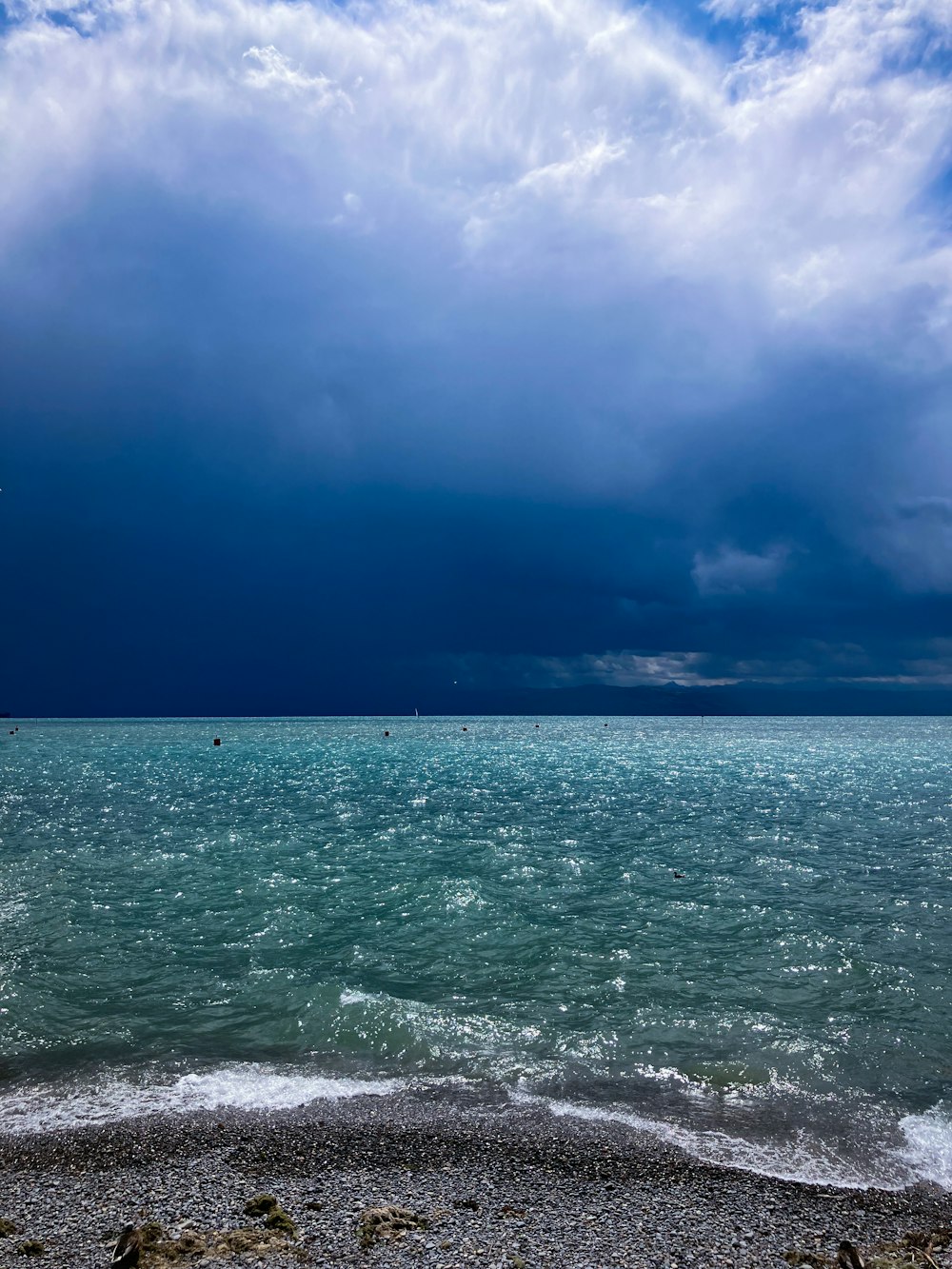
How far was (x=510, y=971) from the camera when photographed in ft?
59.7

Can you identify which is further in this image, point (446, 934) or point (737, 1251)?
point (446, 934)

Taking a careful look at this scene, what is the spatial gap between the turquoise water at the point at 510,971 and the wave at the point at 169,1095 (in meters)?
0.06

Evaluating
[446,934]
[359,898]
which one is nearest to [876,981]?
[446,934]

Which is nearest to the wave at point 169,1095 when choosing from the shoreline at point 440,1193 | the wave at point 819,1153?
the shoreline at point 440,1193

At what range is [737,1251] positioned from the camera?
8.19 m

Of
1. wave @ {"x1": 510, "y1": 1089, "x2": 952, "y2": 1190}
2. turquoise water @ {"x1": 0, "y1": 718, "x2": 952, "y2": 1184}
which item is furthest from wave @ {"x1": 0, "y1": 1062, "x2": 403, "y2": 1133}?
wave @ {"x1": 510, "y1": 1089, "x2": 952, "y2": 1190}

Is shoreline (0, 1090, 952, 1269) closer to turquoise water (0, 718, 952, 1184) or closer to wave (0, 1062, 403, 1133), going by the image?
wave (0, 1062, 403, 1133)

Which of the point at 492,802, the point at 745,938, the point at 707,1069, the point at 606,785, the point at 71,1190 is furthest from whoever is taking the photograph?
the point at 606,785

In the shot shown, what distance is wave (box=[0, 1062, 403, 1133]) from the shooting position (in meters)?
11.5

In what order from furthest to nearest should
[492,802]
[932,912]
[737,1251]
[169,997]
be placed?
1. [492,802]
2. [932,912]
3. [169,997]
4. [737,1251]

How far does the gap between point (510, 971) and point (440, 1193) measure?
9.06 m

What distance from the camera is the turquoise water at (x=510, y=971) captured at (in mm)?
12258

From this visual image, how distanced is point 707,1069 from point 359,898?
14.9 metres

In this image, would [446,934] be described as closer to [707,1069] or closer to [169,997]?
[169,997]
